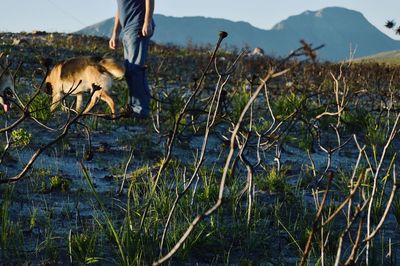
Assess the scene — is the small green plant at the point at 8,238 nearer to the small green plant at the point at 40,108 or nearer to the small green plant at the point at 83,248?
the small green plant at the point at 83,248

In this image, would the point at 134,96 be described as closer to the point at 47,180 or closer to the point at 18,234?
the point at 47,180

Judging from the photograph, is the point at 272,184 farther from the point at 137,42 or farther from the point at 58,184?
the point at 137,42

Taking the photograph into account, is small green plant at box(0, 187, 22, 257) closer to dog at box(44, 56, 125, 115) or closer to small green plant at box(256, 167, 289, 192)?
small green plant at box(256, 167, 289, 192)

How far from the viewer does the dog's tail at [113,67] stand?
6.66 meters

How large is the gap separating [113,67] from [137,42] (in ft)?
2.22

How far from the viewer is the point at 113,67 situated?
6.80 m

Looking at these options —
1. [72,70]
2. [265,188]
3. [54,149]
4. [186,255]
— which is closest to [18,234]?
[186,255]

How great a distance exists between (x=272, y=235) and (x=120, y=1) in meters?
4.41

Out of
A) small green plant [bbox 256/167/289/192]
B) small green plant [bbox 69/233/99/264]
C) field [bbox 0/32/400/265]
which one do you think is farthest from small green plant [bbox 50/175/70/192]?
small green plant [bbox 256/167/289/192]

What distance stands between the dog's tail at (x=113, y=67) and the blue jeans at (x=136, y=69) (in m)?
0.11

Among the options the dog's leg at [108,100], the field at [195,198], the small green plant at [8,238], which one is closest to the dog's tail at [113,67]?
the dog's leg at [108,100]


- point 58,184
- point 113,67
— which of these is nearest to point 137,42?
point 113,67

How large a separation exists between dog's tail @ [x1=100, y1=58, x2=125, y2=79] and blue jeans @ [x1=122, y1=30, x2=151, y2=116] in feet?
0.35

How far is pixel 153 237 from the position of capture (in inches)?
101
